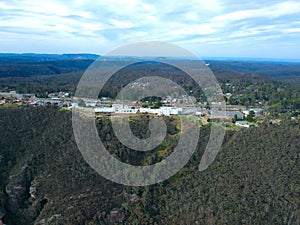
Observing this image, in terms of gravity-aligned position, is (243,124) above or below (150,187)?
above

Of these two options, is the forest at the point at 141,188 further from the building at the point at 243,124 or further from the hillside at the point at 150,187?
the building at the point at 243,124

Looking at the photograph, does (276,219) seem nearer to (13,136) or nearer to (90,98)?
(13,136)

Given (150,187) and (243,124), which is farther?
(243,124)

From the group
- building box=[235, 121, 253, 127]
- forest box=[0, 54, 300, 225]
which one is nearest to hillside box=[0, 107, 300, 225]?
forest box=[0, 54, 300, 225]

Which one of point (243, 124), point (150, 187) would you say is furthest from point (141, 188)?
point (243, 124)

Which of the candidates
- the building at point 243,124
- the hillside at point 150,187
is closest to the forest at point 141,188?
the hillside at point 150,187

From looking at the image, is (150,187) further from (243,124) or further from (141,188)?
(243,124)

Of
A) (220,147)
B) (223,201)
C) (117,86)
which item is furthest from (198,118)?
(117,86)

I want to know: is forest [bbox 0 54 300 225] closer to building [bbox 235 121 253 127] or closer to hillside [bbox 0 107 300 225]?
hillside [bbox 0 107 300 225]
